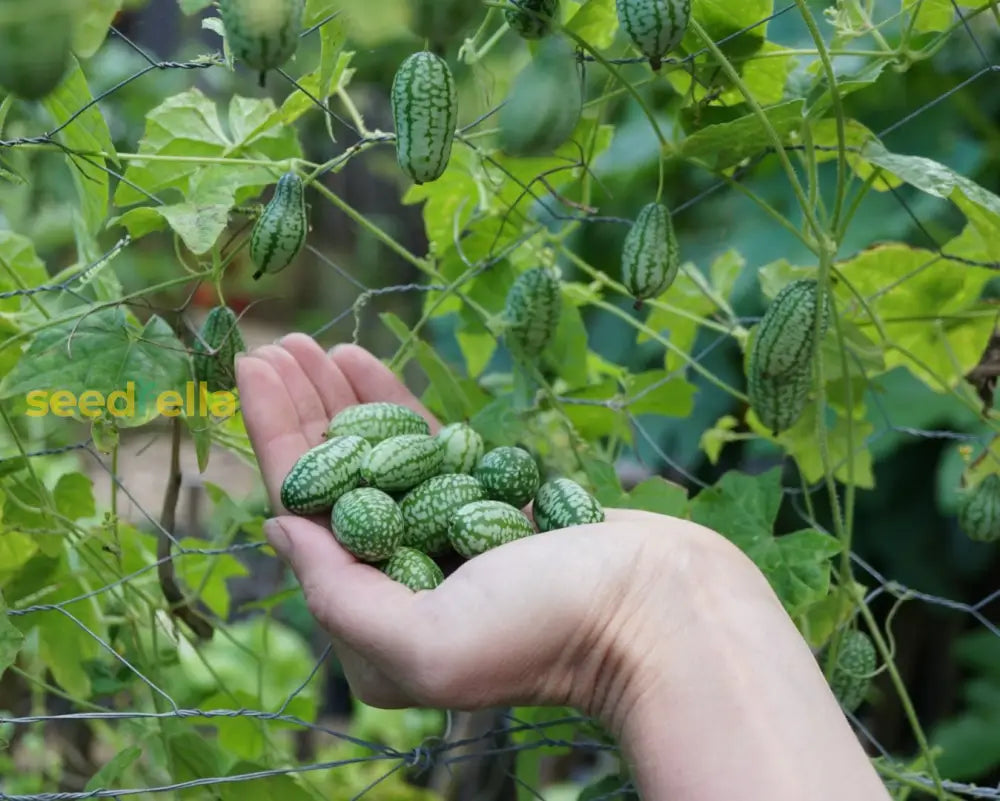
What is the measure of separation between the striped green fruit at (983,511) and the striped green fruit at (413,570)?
2.03 ft

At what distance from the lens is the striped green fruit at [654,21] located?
30.1 inches

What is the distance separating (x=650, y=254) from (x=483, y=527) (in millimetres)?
279

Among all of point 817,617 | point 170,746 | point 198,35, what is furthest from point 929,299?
point 198,35

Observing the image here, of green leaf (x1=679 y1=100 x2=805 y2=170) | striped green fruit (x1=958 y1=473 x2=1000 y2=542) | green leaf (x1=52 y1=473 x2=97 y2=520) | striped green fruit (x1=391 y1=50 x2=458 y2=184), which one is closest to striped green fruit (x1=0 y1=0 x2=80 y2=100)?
striped green fruit (x1=391 y1=50 x2=458 y2=184)

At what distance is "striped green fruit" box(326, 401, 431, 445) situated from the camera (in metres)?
1.07

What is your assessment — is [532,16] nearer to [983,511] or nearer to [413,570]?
[413,570]

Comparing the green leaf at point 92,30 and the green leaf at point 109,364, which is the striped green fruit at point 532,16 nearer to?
the green leaf at point 92,30

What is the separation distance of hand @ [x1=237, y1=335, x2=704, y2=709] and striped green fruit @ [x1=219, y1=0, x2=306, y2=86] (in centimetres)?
39

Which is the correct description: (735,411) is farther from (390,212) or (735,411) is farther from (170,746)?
(390,212)

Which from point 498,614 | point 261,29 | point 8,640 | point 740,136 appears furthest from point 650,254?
point 8,640

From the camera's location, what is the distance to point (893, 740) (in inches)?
93.0

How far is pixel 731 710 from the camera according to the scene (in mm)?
773

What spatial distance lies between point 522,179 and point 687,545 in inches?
21.2

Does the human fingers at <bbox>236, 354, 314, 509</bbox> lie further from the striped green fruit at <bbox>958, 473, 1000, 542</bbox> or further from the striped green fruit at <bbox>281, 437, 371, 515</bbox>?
the striped green fruit at <bbox>958, 473, 1000, 542</bbox>
